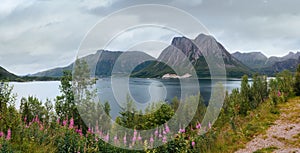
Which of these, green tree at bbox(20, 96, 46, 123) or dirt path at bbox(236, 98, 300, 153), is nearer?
dirt path at bbox(236, 98, 300, 153)

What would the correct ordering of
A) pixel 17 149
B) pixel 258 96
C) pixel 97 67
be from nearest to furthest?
pixel 17 149, pixel 97 67, pixel 258 96

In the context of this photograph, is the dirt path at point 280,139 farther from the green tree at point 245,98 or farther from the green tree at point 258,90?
the green tree at point 258,90

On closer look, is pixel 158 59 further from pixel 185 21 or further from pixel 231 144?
pixel 231 144

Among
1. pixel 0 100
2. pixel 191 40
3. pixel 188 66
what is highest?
pixel 191 40

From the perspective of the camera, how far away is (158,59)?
5781 mm

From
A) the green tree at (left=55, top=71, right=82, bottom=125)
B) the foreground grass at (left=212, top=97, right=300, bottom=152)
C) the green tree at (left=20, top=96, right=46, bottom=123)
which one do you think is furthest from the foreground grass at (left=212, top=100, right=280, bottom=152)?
the green tree at (left=20, top=96, right=46, bottom=123)

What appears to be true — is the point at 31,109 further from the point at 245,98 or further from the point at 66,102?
the point at 245,98

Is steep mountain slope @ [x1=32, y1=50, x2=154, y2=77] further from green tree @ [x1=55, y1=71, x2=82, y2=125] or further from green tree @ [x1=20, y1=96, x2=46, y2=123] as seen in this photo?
green tree @ [x1=20, y1=96, x2=46, y2=123]

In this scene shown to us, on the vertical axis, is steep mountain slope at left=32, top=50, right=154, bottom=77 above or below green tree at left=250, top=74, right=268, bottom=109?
above

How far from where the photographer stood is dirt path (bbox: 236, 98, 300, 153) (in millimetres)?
5594

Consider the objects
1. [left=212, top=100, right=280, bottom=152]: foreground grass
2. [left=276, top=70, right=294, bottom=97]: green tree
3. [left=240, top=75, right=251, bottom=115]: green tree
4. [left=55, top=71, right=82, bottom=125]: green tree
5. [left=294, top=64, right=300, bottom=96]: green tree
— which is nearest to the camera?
[left=212, top=100, right=280, bottom=152]: foreground grass

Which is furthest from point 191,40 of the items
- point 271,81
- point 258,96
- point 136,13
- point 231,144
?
point 271,81

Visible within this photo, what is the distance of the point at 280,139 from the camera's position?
20.3 feet

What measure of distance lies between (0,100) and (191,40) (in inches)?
199
